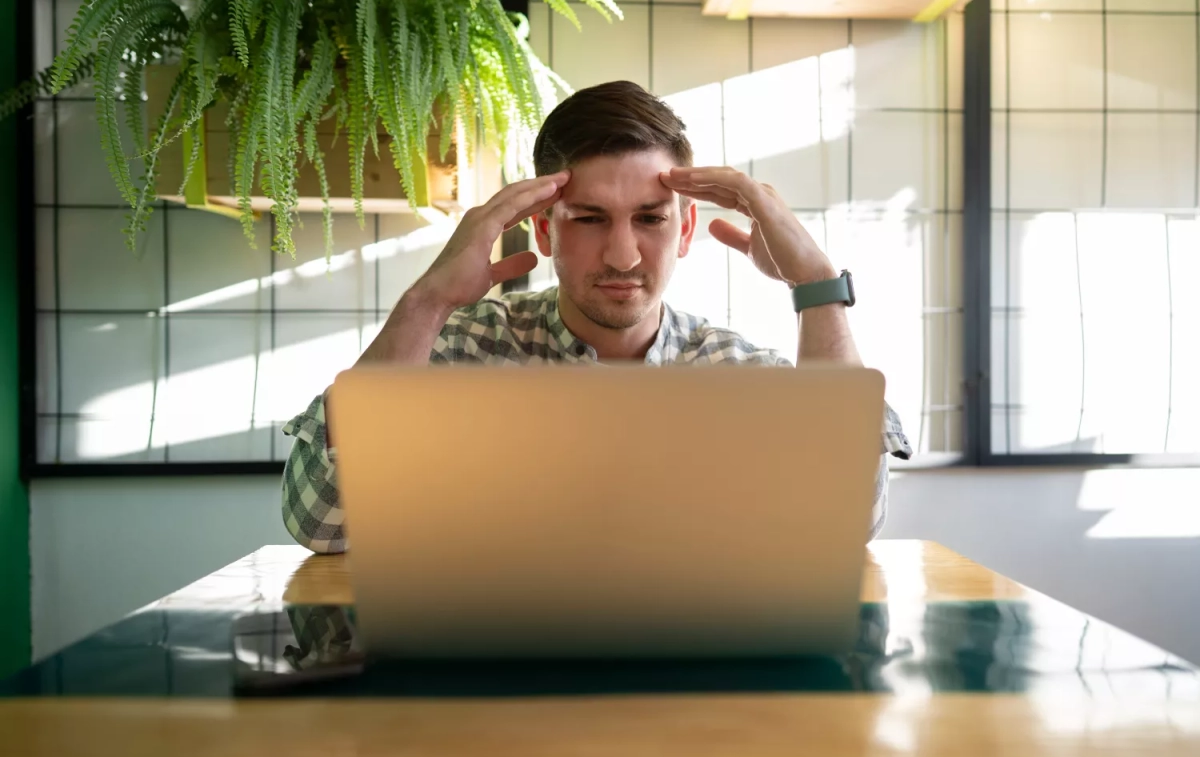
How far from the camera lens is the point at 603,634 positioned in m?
0.68

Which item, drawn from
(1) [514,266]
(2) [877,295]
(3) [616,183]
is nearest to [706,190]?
(3) [616,183]

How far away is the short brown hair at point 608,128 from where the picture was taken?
5.41 ft

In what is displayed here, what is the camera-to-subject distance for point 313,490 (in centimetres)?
142

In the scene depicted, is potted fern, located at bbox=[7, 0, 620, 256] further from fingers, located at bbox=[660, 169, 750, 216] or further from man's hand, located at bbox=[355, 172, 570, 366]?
fingers, located at bbox=[660, 169, 750, 216]

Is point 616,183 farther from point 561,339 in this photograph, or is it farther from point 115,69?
point 115,69

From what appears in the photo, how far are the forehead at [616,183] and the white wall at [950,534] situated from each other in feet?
4.71

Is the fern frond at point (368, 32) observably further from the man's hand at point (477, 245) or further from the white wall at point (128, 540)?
the white wall at point (128, 540)

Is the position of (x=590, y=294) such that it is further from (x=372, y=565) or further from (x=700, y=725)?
(x=700, y=725)

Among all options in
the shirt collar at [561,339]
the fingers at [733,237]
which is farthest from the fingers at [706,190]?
the shirt collar at [561,339]

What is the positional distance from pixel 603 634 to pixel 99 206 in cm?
237

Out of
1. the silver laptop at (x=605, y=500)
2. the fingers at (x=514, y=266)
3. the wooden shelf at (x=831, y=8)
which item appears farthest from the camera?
the wooden shelf at (x=831, y=8)

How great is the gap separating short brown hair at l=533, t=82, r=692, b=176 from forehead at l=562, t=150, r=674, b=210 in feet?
0.06

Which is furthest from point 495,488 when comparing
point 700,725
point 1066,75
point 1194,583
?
point 1194,583

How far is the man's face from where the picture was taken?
5.33ft
